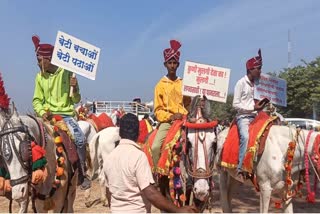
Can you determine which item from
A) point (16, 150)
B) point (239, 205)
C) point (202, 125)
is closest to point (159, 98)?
point (202, 125)

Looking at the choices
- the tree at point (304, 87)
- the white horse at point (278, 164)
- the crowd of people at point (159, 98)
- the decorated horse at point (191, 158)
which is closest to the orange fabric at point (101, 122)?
the crowd of people at point (159, 98)

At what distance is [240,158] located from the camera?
673cm

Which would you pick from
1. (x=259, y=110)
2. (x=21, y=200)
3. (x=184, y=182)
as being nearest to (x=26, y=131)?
(x=21, y=200)

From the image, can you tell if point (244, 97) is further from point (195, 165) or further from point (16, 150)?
point (16, 150)

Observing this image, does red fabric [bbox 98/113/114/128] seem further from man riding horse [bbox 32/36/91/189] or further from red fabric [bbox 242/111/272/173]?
red fabric [bbox 242/111/272/173]

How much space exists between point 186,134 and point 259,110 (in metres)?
1.97

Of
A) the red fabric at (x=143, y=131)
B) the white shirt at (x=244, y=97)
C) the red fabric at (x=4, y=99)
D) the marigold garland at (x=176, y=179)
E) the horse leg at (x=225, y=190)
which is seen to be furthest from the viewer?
the red fabric at (x=143, y=131)

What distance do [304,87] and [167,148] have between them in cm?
3233

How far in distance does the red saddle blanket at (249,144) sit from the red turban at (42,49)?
3190 mm

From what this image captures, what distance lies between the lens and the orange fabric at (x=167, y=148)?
5.89 m

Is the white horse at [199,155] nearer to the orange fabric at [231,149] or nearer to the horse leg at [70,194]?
the orange fabric at [231,149]

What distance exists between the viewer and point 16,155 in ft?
14.5

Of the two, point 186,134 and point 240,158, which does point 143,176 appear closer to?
point 186,134

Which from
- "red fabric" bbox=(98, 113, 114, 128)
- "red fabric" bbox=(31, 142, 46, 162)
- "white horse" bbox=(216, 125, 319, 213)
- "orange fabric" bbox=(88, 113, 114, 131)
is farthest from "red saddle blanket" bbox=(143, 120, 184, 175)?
"red fabric" bbox=(98, 113, 114, 128)
